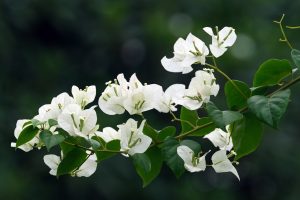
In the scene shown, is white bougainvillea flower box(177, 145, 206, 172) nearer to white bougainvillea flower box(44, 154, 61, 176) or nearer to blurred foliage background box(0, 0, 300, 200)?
white bougainvillea flower box(44, 154, 61, 176)

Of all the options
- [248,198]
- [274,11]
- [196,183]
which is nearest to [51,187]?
[196,183]

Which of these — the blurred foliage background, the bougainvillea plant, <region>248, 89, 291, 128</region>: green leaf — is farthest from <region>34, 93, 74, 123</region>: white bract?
the blurred foliage background

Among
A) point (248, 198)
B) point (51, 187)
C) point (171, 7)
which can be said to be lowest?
point (248, 198)

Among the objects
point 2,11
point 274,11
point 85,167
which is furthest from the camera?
point 274,11

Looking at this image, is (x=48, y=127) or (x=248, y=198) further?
(x=248, y=198)

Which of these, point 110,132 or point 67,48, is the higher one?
point 110,132

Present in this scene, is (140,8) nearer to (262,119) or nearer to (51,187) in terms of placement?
(51,187)
